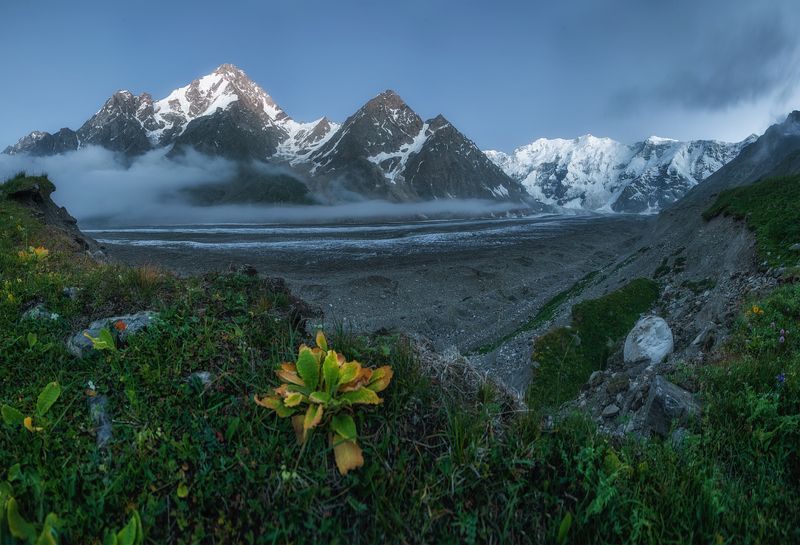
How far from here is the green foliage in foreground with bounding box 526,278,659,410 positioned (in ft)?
42.9

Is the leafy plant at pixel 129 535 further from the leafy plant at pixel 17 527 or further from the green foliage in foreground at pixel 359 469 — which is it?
the leafy plant at pixel 17 527

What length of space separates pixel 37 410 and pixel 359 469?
9.42 feet

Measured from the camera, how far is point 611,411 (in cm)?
836

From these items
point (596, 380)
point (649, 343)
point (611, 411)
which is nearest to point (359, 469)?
point (611, 411)

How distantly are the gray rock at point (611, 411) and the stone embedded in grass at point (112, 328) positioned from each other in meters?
8.75

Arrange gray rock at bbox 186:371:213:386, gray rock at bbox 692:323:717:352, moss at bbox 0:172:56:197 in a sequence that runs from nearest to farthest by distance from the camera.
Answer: gray rock at bbox 186:371:213:386, gray rock at bbox 692:323:717:352, moss at bbox 0:172:56:197

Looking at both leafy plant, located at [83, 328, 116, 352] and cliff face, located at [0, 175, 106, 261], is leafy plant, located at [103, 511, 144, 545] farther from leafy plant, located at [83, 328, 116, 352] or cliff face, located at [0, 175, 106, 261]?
cliff face, located at [0, 175, 106, 261]

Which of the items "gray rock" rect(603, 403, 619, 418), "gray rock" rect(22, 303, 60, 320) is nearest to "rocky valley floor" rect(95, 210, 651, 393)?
"gray rock" rect(603, 403, 619, 418)

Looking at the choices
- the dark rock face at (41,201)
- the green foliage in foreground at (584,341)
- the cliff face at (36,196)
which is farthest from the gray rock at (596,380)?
the cliff face at (36,196)

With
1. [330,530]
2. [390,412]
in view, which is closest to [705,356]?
[390,412]

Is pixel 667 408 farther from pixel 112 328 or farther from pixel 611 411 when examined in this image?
pixel 112 328

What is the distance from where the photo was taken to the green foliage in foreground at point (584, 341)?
13.1 meters

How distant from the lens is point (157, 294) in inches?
213

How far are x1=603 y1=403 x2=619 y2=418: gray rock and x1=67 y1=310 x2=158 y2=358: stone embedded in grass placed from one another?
875 centimetres
